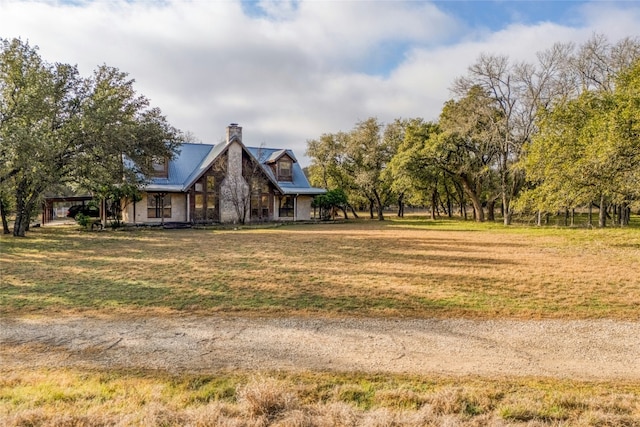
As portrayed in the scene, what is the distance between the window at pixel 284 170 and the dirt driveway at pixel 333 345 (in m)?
27.4

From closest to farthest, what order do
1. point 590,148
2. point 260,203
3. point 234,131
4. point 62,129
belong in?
1. point 590,148
2. point 62,129
3. point 234,131
4. point 260,203

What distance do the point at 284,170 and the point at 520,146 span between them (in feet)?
57.3

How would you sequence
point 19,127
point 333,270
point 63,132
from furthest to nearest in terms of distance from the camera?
point 63,132, point 19,127, point 333,270

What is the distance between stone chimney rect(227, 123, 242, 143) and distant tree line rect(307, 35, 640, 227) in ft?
38.1

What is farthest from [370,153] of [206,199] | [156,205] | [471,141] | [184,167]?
[156,205]

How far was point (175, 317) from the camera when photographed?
607cm

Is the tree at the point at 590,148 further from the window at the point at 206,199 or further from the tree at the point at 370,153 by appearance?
the window at the point at 206,199

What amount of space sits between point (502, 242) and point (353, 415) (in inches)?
631

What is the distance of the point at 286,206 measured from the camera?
32375 millimetres

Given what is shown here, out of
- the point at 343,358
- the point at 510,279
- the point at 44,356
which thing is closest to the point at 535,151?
the point at 510,279

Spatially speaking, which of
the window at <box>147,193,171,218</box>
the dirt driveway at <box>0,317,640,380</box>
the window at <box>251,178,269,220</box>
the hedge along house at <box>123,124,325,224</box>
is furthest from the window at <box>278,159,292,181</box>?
the dirt driveway at <box>0,317,640,380</box>

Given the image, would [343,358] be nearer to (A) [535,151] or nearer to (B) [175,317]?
(B) [175,317]

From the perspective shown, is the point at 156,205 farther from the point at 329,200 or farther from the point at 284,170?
the point at 329,200

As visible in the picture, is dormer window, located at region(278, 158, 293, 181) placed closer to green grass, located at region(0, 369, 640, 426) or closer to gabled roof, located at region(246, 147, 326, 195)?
gabled roof, located at region(246, 147, 326, 195)
